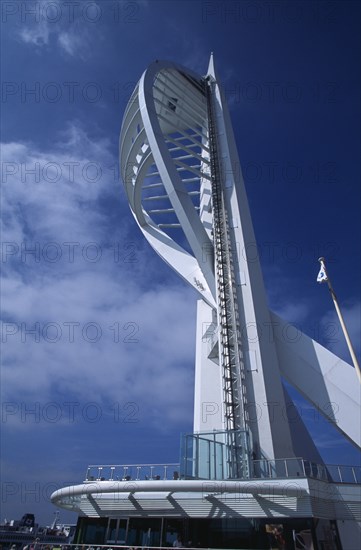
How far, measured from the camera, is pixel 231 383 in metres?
17.4

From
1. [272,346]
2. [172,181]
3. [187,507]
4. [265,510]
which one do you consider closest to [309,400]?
[272,346]

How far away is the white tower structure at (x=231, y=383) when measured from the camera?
1234 centimetres

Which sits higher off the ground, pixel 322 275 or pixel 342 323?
pixel 322 275

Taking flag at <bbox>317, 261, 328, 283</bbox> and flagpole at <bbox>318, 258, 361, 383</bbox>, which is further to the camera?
flag at <bbox>317, 261, 328, 283</bbox>

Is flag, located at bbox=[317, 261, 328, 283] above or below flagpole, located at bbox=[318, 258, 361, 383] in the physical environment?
above

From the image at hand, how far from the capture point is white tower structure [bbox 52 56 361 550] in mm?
12344

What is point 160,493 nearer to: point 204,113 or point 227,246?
point 227,246

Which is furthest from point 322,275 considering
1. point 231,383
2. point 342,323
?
point 231,383

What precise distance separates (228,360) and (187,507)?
6780 millimetres

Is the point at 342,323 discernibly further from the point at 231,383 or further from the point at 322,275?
the point at 231,383

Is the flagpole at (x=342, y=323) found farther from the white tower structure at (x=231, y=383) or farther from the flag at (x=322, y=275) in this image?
the white tower structure at (x=231, y=383)

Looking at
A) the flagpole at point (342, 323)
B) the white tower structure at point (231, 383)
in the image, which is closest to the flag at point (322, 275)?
the flagpole at point (342, 323)

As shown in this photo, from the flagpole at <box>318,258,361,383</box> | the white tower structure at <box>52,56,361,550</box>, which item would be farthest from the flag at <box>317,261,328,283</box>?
the white tower structure at <box>52,56,361,550</box>

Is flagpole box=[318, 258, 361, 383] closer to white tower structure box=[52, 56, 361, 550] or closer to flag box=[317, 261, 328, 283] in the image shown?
flag box=[317, 261, 328, 283]
